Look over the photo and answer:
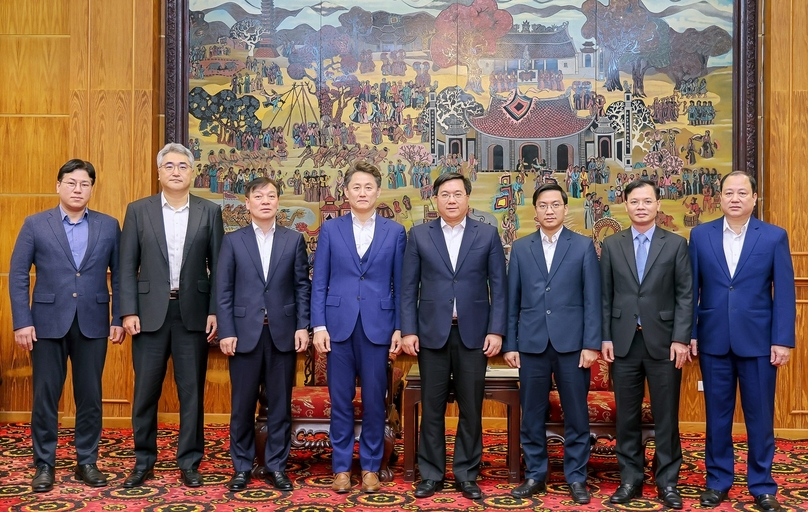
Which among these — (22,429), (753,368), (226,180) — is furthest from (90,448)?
(753,368)

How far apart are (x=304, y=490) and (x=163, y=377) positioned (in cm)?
96

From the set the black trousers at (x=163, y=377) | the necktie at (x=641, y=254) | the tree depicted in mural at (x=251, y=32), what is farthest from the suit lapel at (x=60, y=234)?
the necktie at (x=641, y=254)

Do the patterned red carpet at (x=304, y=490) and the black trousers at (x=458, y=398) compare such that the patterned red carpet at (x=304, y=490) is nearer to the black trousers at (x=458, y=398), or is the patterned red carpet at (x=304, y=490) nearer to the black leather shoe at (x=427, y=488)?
the black leather shoe at (x=427, y=488)

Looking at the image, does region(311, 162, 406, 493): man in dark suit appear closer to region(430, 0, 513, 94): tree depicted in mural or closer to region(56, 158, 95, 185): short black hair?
region(56, 158, 95, 185): short black hair

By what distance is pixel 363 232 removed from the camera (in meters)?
4.18

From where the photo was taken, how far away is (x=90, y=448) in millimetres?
4199

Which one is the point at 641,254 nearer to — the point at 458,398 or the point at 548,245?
the point at 548,245

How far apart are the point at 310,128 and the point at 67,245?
229 cm

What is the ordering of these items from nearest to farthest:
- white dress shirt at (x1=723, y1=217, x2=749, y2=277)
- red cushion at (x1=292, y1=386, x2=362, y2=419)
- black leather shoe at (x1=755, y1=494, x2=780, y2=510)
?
black leather shoe at (x1=755, y1=494, x2=780, y2=510) → white dress shirt at (x1=723, y1=217, x2=749, y2=277) → red cushion at (x1=292, y1=386, x2=362, y2=419)

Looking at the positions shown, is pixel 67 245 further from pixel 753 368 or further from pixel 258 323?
pixel 753 368

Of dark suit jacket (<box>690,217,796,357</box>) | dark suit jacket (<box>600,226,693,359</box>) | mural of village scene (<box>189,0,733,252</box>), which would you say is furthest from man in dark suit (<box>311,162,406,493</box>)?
mural of village scene (<box>189,0,733,252</box>)

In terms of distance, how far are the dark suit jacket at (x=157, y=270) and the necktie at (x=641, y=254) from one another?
222 centimetres

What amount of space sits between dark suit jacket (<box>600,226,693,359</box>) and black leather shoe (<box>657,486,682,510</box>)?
0.65 meters

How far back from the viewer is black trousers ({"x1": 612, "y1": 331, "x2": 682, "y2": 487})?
389cm
